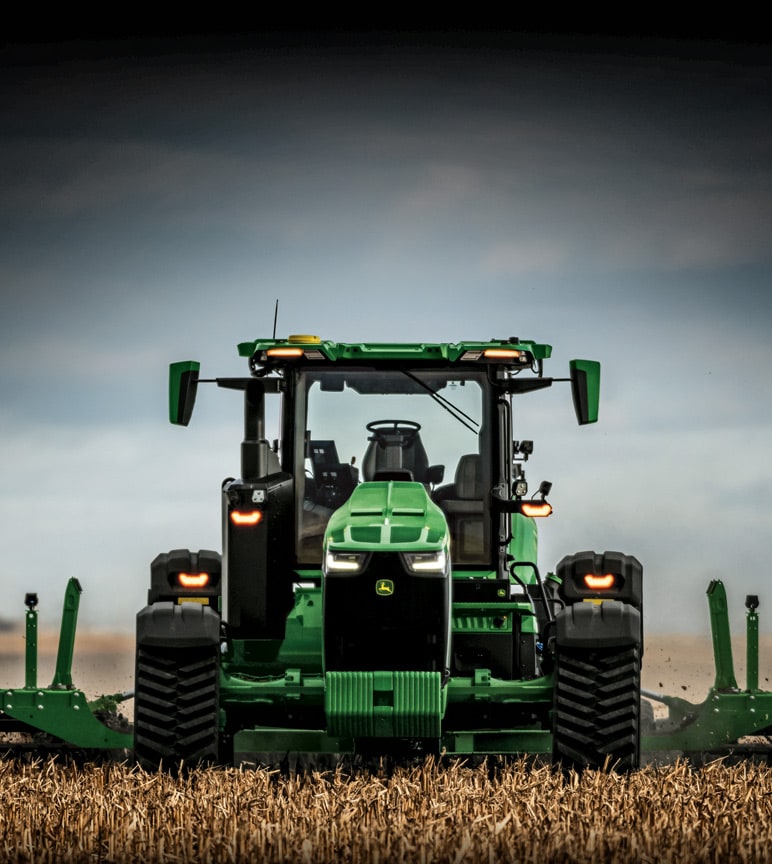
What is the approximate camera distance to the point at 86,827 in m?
8.84

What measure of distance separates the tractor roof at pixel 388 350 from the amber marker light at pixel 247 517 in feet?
3.84

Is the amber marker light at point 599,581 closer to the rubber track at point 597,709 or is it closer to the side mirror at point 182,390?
the rubber track at point 597,709

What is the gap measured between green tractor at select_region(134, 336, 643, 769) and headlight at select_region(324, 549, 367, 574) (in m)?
0.01

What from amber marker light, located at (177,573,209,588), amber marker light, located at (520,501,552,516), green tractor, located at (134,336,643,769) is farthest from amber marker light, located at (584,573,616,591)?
amber marker light, located at (177,573,209,588)

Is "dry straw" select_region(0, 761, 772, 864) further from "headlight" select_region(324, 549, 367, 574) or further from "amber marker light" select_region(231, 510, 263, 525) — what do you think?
"amber marker light" select_region(231, 510, 263, 525)

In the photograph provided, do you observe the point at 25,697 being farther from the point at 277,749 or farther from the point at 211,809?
the point at 211,809

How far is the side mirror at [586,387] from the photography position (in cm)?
1138

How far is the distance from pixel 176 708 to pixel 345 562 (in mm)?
1504

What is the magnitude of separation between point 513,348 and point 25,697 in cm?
→ 435

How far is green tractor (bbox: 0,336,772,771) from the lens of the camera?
10.9 m

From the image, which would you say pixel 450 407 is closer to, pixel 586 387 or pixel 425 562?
pixel 586 387

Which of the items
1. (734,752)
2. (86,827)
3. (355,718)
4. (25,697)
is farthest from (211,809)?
(734,752)

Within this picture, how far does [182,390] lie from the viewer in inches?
452

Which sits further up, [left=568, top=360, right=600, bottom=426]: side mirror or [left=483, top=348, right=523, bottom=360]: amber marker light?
[left=483, top=348, right=523, bottom=360]: amber marker light
